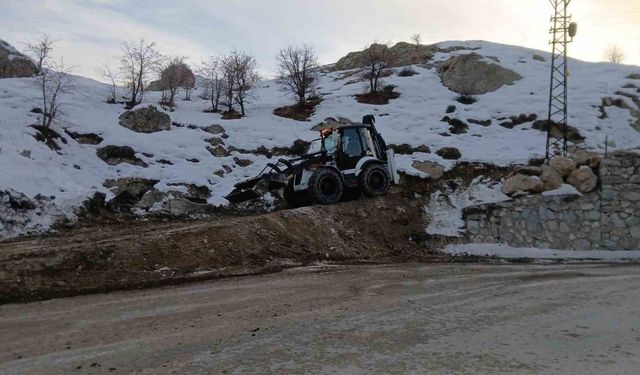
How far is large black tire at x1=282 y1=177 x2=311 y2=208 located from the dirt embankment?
101 centimetres

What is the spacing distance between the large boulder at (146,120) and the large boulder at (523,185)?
15.4 m

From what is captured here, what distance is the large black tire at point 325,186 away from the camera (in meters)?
15.5

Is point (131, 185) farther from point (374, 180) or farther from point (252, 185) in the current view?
point (374, 180)

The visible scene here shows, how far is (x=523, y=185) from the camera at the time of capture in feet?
57.4

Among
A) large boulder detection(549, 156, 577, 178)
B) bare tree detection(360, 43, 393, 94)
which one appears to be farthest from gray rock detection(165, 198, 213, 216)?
bare tree detection(360, 43, 393, 94)

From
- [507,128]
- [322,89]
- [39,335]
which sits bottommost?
[39,335]

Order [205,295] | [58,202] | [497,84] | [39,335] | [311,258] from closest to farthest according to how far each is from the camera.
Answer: [39,335], [205,295], [311,258], [58,202], [497,84]

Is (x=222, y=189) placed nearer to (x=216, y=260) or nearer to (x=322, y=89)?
(x=216, y=260)

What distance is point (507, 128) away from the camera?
2689cm

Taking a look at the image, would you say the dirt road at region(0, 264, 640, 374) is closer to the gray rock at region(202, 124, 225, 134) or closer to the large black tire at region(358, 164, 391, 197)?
the large black tire at region(358, 164, 391, 197)

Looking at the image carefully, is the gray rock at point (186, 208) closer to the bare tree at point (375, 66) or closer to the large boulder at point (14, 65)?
the large boulder at point (14, 65)

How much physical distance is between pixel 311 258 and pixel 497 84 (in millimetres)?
25203

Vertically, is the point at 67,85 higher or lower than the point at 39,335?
higher

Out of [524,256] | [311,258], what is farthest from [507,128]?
[311,258]
